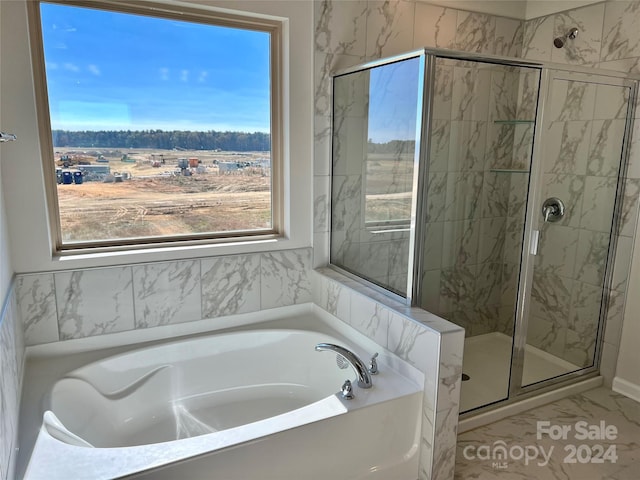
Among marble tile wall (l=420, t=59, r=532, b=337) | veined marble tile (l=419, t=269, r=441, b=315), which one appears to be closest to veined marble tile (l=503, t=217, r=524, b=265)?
marble tile wall (l=420, t=59, r=532, b=337)

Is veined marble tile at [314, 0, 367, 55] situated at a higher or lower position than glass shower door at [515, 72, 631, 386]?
higher

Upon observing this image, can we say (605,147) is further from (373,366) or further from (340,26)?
(373,366)

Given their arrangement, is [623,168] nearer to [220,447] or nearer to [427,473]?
[427,473]

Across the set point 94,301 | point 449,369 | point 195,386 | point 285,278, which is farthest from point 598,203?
point 94,301

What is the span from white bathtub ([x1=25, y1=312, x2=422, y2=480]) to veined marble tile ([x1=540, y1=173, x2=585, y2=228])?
139 centimetres

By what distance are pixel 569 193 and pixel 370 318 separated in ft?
4.74

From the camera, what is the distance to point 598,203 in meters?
2.73

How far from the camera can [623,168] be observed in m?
2.65

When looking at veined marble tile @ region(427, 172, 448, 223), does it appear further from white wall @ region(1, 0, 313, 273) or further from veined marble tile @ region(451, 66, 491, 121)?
white wall @ region(1, 0, 313, 273)

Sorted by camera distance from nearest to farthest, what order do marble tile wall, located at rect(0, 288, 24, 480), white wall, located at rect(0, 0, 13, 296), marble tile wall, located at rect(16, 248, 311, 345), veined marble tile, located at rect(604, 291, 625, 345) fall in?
marble tile wall, located at rect(0, 288, 24, 480), white wall, located at rect(0, 0, 13, 296), marble tile wall, located at rect(16, 248, 311, 345), veined marble tile, located at rect(604, 291, 625, 345)

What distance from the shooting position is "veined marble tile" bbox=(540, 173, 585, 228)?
103 inches

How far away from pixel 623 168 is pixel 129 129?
2.70 meters

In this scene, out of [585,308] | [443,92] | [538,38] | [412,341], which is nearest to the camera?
[412,341]

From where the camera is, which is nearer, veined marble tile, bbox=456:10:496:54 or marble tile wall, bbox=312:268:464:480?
marble tile wall, bbox=312:268:464:480
